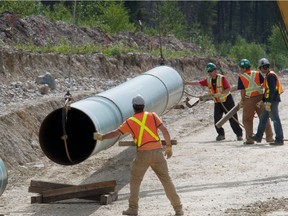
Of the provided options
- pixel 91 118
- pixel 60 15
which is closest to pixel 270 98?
pixel 91 118

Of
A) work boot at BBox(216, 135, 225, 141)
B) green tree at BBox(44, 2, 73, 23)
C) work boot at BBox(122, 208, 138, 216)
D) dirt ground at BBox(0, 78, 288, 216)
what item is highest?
green tree at BBox(44, 2, 73, 23)

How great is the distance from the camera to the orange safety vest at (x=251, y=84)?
18375mm

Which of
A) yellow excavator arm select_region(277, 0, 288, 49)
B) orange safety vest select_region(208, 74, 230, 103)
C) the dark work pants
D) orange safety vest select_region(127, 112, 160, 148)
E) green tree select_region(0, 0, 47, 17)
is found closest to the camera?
orange safety vest select_region(127, 112, 160, 148)

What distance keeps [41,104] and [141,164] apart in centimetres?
820

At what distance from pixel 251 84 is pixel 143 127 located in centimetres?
671

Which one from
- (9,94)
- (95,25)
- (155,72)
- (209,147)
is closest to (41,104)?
(9,94)

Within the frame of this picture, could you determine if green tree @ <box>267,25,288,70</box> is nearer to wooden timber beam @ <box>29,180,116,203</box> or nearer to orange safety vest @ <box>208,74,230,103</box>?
orange safety vest @ <box>208,74,230,103</box>

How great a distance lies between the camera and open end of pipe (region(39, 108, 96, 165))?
1409 centimetres

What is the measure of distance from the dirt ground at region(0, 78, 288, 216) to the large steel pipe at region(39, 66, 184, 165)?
74 cm

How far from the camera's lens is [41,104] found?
19984 millimetres

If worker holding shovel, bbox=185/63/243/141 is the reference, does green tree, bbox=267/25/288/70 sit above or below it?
below

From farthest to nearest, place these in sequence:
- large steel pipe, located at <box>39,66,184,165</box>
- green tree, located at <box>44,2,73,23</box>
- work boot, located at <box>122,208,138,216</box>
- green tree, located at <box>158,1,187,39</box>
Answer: green tree, located at <box>158,1,187,39</box>, green tree, located at <box>44,2,73,23</box>, large steel pipe, located at <box>39,66,184,165</box>, work boot, located at <box>122,208,138,216</box>

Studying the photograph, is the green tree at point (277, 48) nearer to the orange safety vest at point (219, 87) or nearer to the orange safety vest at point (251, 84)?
the orange safety vest at point (219, 87)

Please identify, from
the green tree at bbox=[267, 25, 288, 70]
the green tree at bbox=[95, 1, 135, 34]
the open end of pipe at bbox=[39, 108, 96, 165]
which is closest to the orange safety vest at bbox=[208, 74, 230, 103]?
the open end of pipe at bbox=[39, 108, 96, 165]
